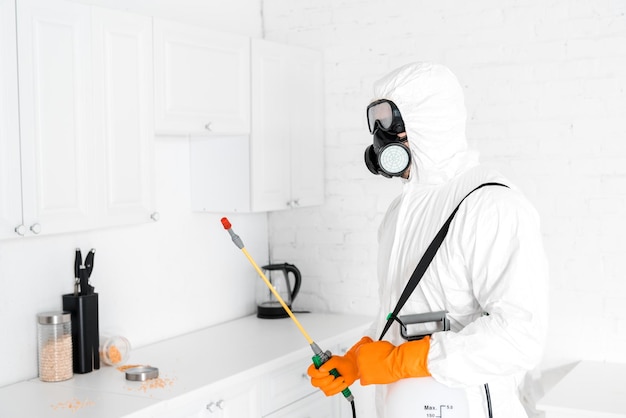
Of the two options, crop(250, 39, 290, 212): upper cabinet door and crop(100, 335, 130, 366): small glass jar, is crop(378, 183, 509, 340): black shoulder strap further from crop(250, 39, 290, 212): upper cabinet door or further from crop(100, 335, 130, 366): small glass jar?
crop(250, 39, 290, 212): upper cabinet door

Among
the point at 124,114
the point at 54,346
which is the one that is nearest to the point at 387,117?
the point at 124,114

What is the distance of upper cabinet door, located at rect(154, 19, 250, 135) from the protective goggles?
0.85 meters

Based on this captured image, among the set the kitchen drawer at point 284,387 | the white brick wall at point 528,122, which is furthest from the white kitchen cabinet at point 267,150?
the kitchen drawer at point 284,387

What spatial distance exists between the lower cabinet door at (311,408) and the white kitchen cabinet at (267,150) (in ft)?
2.67

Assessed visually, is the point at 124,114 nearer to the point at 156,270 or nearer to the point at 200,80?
the point at 200,80

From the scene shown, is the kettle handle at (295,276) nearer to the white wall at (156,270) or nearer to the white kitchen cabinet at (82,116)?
the white wall at (156,270)

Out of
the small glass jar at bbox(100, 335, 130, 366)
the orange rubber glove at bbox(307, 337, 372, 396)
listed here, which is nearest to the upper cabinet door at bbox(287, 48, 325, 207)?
the small glass jar at bbox(100, 335, 130, 366)

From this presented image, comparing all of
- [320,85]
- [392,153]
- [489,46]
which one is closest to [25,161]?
[392,153]

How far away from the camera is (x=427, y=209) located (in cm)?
213

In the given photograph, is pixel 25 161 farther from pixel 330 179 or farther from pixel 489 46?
pixel 489 46

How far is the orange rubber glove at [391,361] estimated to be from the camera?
1.94 metres

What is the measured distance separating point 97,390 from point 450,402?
112 centimetres

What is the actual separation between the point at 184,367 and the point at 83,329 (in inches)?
14.7

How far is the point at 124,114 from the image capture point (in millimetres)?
2494
